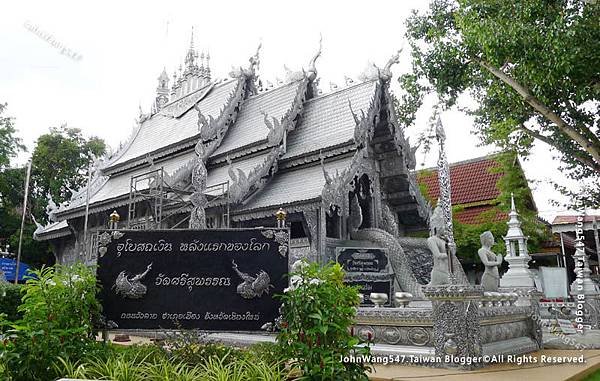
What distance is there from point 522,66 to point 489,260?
4.78 metres

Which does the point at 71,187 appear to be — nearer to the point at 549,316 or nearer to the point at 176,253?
the point at 549,316

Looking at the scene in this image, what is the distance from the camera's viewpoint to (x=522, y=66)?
11.0m

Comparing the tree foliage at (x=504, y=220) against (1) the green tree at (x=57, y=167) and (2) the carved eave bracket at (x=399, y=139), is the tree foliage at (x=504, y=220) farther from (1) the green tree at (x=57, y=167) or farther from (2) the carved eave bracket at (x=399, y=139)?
(1) the green tree at (x=57, y=167)

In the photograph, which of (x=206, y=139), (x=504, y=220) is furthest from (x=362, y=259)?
(x=504, y=220)

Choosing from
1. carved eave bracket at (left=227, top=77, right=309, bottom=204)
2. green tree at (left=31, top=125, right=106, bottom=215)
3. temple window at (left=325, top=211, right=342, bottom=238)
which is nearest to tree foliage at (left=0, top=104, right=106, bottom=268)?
green tree at (left=31, top=125, right=106, bottom=215)

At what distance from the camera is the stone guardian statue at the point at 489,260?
28.1 ft

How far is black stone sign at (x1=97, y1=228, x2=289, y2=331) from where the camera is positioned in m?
4.68

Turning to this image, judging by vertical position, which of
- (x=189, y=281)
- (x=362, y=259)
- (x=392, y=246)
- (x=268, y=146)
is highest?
(x=268, y=146)

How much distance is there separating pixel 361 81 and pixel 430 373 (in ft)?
38.7

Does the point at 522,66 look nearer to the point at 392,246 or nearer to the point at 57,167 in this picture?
the point at 392,246

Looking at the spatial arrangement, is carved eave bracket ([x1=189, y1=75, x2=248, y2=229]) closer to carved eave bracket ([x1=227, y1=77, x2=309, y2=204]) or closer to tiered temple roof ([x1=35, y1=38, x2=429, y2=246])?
tiered temple roof ([x1=35, y1=38, x2=429, y2=246])

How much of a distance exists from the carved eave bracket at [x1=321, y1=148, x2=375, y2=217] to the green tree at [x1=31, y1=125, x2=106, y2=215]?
2195cm

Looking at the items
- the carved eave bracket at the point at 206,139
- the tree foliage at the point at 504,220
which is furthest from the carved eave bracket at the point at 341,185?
the tree foliage at the point at 504,220

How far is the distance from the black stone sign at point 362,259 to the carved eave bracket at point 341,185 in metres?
1.13
